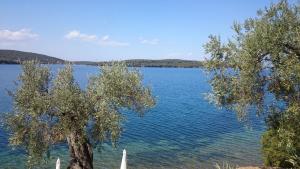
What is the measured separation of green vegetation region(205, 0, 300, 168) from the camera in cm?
2136

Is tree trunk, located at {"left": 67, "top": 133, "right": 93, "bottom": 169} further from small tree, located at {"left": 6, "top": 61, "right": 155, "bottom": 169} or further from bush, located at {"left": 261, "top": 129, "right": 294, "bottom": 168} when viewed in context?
bush, located at {"left": 261, "top": 129, "right": 294, "bottom": 168}

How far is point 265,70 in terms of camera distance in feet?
73.7

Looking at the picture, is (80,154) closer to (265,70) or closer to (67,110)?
(67,110)

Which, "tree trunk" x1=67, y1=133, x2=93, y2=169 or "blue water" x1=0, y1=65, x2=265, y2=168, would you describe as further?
"blue water" x1=0, y1=65, x2=265, y2=168

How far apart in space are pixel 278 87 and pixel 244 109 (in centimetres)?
239

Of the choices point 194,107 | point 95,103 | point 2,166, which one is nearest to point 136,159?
point 2,166

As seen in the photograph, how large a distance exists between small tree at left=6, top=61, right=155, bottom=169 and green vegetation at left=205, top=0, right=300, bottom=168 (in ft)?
18.5

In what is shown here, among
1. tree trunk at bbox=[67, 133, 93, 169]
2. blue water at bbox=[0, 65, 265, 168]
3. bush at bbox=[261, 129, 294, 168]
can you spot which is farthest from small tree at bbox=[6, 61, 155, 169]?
bush at bbox=[261, 129, 294, 168]

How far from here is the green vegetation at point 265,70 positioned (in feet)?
70.1

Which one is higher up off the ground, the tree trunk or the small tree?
the small tree

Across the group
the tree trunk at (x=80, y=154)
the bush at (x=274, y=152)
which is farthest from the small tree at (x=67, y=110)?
the bush at (x=274, y=152)

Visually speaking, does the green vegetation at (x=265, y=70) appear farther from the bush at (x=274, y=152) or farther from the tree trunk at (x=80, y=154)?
the tree trunk at (x=80, y=154)

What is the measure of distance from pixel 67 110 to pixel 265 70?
1171 cm

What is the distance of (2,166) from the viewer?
37.3 metres
